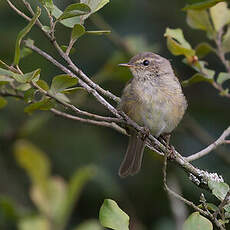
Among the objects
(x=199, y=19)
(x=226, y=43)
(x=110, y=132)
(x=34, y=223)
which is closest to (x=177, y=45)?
(x=199, y=19)

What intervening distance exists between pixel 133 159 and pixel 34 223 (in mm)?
993

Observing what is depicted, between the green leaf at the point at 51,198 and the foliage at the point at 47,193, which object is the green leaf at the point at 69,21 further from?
the green leaf at the point at 51,198

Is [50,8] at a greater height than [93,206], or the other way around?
[50,8]

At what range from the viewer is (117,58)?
4.30m

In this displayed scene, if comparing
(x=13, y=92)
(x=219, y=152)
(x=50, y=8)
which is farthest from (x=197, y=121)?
(x=50, y=8)

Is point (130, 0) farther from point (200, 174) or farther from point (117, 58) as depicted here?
point (200, 174)

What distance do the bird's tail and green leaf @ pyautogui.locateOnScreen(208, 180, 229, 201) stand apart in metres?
1.55

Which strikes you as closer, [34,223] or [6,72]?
[6,72]

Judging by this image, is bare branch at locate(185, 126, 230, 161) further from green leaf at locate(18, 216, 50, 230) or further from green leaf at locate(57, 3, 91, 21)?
green leaf at locate(18, 216, 50, 230)

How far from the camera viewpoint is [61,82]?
2.59 meters

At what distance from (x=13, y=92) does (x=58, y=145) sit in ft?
6.72

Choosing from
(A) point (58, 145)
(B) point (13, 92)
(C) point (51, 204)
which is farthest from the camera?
(A) point (58, 145)

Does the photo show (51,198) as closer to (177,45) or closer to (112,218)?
(177,45)

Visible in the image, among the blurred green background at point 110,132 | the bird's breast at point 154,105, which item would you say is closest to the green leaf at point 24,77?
the bird's breast at point 154,105
